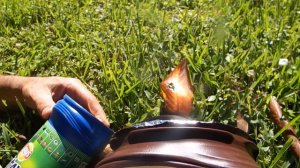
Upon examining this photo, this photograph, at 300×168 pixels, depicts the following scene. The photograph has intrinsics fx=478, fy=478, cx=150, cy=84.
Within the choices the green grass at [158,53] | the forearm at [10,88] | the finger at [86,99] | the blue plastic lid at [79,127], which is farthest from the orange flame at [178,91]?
the forearm at [10,88]

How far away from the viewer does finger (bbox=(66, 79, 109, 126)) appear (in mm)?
1823

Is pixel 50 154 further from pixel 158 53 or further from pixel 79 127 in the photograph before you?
pixel 158 53

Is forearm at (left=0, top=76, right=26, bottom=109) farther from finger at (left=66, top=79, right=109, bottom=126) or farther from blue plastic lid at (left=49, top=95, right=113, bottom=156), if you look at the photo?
blue plastic lid at (left=49, top=95, right=113, bottom=156)

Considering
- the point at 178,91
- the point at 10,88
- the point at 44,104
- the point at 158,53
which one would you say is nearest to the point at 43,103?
the point at 44,104

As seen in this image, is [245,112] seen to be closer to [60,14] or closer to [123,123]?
[123,123]

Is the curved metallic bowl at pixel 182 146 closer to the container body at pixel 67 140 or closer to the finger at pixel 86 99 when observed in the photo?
the container body at pixel 67 140

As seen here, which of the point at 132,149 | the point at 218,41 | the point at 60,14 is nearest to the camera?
the point at 132,149

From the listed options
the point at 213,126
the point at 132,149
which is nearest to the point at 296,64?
the point at 213,126

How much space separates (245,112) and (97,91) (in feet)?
2.21

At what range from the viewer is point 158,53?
7.63ft

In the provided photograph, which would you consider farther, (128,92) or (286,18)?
(286,18)

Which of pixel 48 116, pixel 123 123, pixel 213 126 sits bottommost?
pixel 123 123

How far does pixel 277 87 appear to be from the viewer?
2.14 m

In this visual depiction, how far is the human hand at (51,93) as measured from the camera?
1.84 meters
